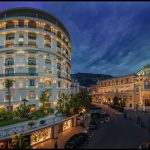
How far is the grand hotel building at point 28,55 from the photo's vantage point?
5366 centimetres

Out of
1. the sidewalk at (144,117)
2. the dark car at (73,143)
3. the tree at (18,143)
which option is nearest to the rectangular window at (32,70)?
the dark car at (73,143)

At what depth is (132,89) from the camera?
8588 centimetres

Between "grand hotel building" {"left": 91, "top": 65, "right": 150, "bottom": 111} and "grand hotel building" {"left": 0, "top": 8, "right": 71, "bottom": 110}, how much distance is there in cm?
4012

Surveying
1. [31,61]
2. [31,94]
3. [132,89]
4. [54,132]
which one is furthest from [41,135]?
[132,89]

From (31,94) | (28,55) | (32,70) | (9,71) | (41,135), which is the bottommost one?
(41,135)

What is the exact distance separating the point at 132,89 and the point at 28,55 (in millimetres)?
54090

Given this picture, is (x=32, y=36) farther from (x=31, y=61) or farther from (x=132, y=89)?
(x=132, y=89)

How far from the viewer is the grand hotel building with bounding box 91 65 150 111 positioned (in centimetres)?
7769

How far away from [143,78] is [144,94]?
279 inches

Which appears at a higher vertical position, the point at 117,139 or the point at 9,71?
the point at 9,71

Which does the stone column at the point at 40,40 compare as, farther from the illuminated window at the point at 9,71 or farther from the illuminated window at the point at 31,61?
the illuminated window at the point at 9,71

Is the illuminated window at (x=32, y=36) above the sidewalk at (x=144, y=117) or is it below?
above

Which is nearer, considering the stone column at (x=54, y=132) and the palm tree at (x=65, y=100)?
the stone column at (x=54, y=132)

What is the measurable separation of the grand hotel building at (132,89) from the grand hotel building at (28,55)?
40.1 meters
